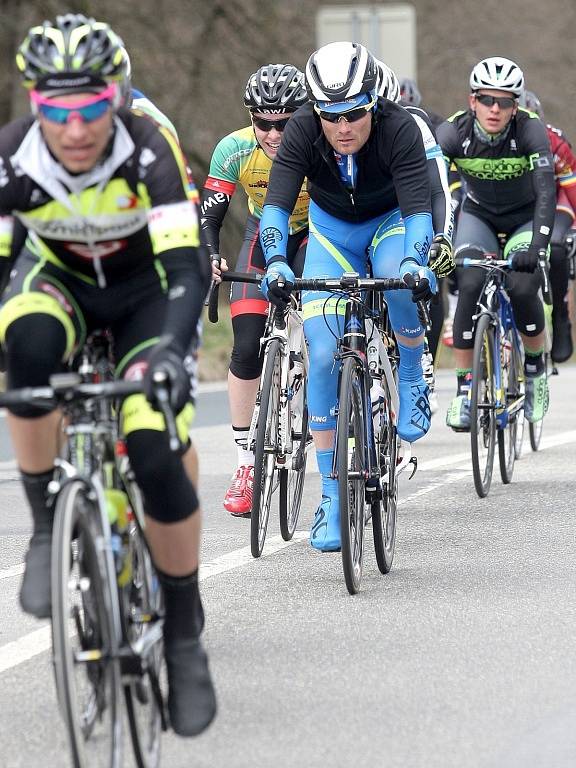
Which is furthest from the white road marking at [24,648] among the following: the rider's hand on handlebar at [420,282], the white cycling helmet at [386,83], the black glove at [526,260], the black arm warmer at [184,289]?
the black glove at [526,260]

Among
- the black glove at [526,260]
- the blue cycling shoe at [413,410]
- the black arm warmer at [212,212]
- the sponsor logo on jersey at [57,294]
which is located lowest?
the blue cycling shoe at [413,410]

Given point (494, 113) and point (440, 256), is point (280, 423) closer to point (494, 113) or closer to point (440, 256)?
point (440, 256)

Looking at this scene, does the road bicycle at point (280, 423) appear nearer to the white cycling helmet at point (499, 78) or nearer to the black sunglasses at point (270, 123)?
the black sunglasses at point (270, 123)

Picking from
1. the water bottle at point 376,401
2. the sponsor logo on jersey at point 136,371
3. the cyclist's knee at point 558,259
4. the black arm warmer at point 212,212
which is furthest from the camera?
the cyclist's knee at point 558,259

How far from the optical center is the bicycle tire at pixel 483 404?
30.8 feet

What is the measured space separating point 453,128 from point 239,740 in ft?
20.7

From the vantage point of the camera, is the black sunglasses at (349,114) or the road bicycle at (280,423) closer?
the black sunglasses at (349,114)

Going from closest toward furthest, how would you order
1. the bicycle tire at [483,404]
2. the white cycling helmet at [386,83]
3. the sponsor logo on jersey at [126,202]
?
the sponsor logo on jersey at [126,202], the white cycling helmet at [386,83], the bicycle tire at [483,404]

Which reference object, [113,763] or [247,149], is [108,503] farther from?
[247,149]

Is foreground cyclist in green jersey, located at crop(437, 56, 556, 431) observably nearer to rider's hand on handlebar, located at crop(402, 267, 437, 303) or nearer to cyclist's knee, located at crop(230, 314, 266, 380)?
cyclist's knee, located at crop(230, 314, 266, 380)

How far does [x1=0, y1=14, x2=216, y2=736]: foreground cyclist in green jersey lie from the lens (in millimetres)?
4398

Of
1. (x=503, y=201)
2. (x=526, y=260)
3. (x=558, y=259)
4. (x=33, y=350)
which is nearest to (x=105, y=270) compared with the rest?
(x=33, y=350)

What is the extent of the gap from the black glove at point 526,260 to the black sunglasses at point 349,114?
303 cm

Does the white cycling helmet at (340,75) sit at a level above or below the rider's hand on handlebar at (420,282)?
above
